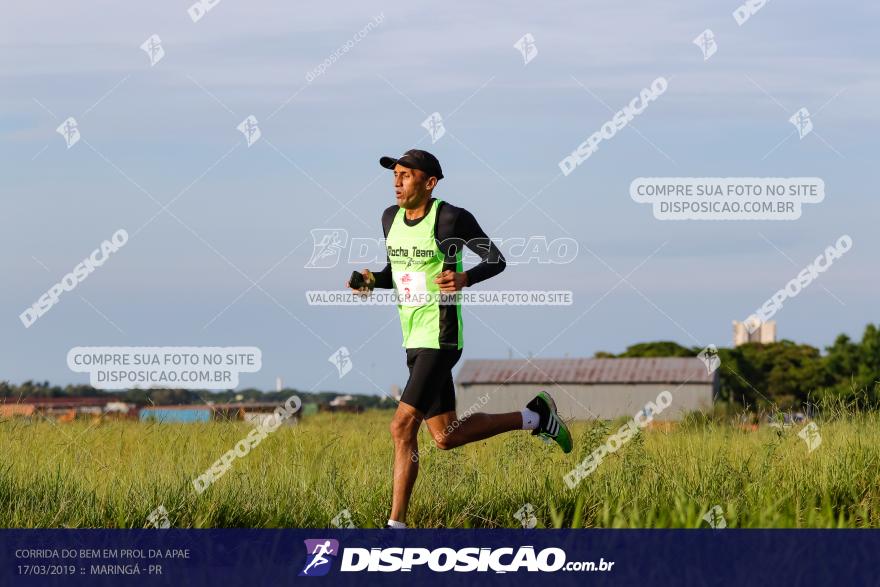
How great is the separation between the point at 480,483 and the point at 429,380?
4.46 feet

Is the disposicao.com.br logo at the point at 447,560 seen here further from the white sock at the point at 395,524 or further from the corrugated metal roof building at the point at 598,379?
the corrugated metal roof building at the point at 598,379

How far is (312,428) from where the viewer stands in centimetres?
1295

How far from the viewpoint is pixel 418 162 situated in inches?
335

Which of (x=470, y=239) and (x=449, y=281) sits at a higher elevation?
(x=470, y=239)

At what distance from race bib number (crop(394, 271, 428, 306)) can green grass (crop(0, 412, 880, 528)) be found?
162 centimetres

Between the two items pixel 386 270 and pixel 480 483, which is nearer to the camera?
pixel 386 270

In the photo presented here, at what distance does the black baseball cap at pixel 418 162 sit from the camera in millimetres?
8500

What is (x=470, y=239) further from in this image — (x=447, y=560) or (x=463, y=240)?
(x=447, y=560)

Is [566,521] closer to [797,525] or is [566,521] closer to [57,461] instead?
[797,525]

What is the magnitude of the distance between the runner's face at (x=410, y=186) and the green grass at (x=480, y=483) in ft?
7.59

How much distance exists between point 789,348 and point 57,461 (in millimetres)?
78674

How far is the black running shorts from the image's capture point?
8.34m

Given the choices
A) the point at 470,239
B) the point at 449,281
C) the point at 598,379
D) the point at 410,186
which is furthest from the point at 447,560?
the point at 598,379

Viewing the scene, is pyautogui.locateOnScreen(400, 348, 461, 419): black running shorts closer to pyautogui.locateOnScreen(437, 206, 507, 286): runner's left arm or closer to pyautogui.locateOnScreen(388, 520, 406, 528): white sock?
pyautogui.locateOnScreen(437, 206, 507, 286): runner's left arm
